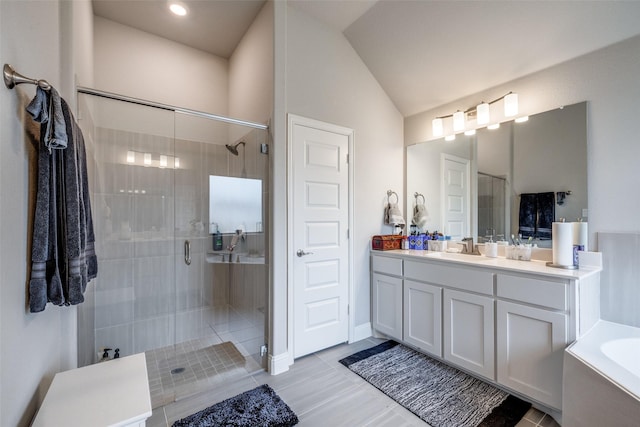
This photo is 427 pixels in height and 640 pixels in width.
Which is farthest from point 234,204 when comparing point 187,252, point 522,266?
point 522,266

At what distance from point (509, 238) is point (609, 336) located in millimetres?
912

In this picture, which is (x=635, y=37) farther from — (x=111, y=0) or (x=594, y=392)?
(x=111, y=0)

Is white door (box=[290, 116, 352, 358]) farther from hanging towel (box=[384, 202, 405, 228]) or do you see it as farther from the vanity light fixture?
the vanity light fixture

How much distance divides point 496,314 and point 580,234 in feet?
2.68

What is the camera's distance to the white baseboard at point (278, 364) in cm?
221

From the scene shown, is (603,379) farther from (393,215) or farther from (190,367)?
(190,367)

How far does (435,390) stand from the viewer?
2.00m

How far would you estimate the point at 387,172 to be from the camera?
3088 millimetres

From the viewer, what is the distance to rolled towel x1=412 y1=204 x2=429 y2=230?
10.0 feet

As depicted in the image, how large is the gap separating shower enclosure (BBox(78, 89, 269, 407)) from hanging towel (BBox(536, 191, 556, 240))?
2260 millimetres

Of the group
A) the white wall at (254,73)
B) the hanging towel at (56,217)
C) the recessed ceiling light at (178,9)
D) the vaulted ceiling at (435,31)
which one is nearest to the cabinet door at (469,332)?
the vaulted ceiling at (435,31)

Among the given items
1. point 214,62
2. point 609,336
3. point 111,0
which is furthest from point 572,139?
point 111,0

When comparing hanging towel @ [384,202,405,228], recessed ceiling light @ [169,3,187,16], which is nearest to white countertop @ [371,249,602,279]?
hanging towel @ [384,202,405,228]

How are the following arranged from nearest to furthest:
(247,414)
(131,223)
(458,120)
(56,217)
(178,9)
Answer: (56,217) → (247,414) → (131,223) → (178,9) → (458,120)
